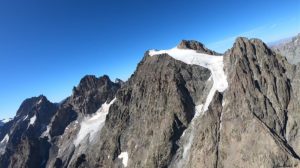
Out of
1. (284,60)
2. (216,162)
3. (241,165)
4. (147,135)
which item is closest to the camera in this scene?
(241,165)

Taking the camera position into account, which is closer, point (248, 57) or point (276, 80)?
point (276, 80)

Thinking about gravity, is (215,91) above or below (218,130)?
above

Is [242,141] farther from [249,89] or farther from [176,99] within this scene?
[176,99]

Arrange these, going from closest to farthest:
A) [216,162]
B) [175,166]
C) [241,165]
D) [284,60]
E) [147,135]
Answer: [241,165]
[216,162]
[175,166]
[284,60]
[147,135]

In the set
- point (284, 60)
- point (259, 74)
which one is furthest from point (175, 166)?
point (284, 60)

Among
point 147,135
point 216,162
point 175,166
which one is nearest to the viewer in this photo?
point 216,162

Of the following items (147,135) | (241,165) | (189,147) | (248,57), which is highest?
(248,57)

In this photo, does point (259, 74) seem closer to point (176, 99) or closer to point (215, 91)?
point (215, 91)

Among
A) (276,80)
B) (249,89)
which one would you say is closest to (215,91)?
(249,89)

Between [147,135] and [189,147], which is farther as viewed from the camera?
[147,135]
